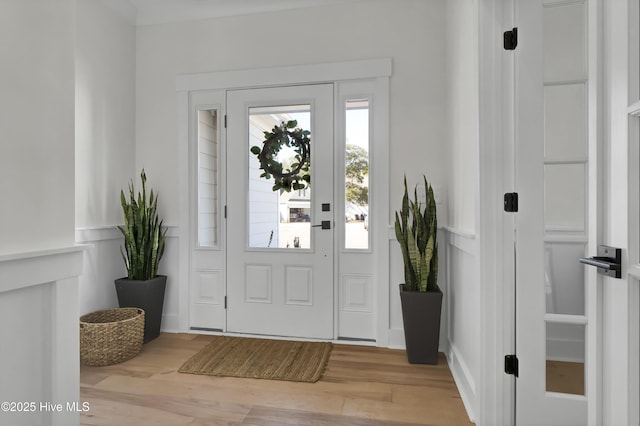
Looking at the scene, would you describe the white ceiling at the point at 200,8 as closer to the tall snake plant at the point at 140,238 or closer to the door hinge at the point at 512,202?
the tall snake plant at the point at 140,238

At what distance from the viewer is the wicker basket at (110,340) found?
237 centimetres

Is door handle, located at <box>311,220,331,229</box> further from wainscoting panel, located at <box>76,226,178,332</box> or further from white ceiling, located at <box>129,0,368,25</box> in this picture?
white ceiling, located at <box>129,0,368,25</box>

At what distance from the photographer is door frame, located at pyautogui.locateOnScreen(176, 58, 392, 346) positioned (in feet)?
9.00

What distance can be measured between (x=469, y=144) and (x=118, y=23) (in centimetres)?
306

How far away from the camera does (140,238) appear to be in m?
2.82

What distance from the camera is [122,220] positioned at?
305 cm

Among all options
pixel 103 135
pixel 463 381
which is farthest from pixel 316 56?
pixel 463 381

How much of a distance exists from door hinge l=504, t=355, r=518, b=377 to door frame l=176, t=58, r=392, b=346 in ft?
3.73

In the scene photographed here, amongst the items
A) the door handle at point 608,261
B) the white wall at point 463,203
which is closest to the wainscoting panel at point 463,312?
the white wall at point 463,203

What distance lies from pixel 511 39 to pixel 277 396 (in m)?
2.25

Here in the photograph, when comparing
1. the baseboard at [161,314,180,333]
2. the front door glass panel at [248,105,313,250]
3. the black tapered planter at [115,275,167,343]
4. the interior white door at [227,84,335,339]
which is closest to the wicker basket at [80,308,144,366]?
the black tapered planter at [115,275,167,343]

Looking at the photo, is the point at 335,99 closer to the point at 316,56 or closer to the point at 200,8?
the point at 316,56

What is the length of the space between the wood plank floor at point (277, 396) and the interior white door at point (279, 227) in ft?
1.89

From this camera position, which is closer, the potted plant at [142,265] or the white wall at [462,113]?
the white wall at [462,113]
